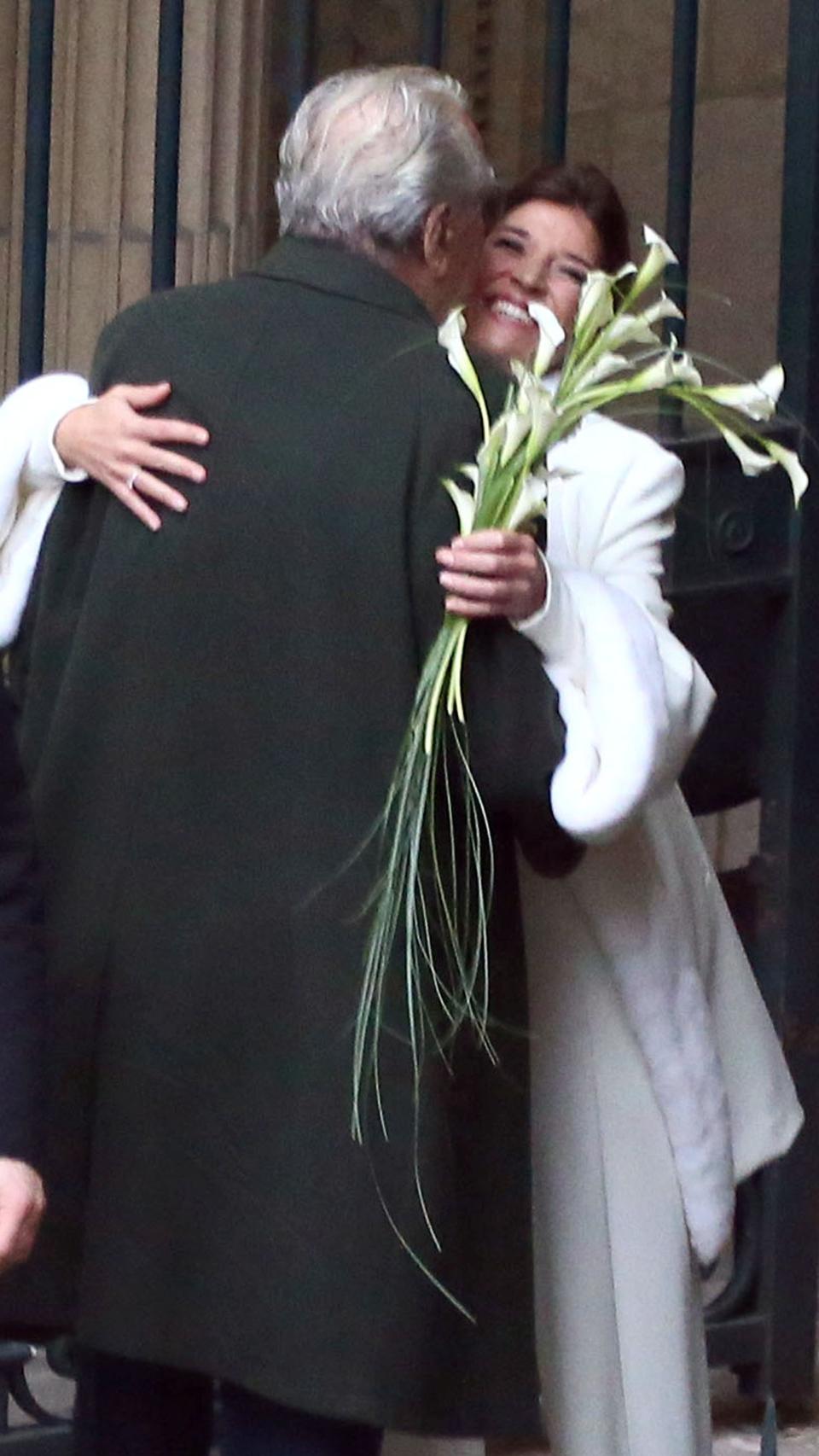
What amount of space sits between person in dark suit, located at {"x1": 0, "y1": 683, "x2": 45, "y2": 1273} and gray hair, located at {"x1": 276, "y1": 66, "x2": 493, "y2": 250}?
63 cm

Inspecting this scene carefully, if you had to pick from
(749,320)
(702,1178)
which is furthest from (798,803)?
(749,320)

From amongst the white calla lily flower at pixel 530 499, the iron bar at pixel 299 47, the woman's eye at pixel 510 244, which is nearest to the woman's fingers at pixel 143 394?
the white calla lily flower at pixel 530 499

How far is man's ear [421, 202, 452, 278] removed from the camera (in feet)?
8.29

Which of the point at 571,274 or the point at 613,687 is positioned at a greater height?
the point at 571,274

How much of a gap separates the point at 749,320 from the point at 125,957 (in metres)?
3.69

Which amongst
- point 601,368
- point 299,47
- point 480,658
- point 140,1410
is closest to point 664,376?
point 601,368

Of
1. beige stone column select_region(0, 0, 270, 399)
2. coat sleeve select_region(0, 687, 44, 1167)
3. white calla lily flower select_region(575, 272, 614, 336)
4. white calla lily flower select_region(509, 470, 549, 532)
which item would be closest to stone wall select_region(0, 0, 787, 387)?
beige stone column select_region(0, 0, 270, 399)

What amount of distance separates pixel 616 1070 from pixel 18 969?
836 millimetres

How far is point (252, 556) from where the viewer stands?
244 centimetres

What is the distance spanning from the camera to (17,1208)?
2053 mm

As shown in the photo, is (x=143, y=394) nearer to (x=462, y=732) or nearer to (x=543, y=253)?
(x=462, y=732)

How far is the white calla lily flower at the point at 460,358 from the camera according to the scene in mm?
2389

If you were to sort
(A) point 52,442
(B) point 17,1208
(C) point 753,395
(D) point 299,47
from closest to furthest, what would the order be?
(B) point 17,1208 → (C) point 753,395 → (A) point 52,442 → (D) point 299,47

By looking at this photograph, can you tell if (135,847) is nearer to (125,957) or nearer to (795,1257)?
(125,957)
